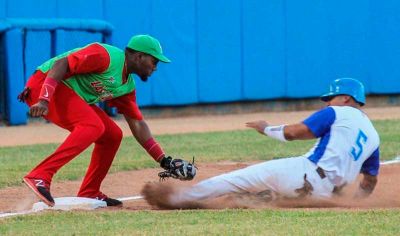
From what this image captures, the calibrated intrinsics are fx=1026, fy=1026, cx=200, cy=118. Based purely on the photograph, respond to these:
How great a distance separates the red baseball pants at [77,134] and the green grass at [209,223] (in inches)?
15.7

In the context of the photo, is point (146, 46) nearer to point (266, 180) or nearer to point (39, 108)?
point (39, 108)

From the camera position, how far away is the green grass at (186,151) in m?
10.6

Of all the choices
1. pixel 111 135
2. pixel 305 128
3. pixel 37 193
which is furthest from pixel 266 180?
pixel 37 193

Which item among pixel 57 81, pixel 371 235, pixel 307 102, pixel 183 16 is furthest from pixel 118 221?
pixel 307 102

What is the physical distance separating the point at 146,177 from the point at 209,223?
11.3 feet

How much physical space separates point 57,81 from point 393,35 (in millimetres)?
14306

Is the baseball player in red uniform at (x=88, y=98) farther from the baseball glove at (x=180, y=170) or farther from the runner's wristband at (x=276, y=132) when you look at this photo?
the runner's wristband at (x=276, y=132)

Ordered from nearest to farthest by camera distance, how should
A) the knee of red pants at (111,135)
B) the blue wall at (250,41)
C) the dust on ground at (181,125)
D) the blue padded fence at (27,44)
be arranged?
the knee of red pants at (111,135) → the dust on ground at (181,125) → the blue padded fence at (27,44) → the blue wall at (250,41)

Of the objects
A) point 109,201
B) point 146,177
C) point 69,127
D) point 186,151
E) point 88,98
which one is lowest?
point 186,151

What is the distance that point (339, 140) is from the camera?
732cm

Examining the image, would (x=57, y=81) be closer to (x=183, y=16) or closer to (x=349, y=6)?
(x=183, y=16)

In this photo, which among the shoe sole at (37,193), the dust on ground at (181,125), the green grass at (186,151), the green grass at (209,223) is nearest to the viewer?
the green grass at (209,223)

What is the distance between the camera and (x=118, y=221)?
6.77 metres

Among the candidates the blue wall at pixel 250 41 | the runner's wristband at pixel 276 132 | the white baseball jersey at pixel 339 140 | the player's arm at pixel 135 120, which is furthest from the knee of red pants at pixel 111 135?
the blue wall at pixel 250 41
